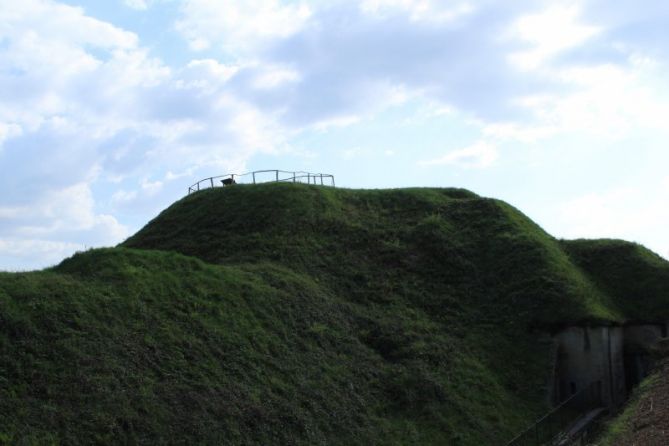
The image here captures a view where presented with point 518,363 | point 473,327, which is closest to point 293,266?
point 473,327

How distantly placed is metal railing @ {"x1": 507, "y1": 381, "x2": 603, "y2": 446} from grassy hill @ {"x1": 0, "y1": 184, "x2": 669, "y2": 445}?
2.31ft

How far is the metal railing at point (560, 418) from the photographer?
773 inches

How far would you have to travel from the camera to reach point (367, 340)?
22.8 m

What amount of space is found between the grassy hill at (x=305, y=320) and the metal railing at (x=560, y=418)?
70 centimetres

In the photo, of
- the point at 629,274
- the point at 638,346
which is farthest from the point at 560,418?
the point at 629,274

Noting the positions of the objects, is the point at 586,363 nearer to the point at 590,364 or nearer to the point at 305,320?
the point at 590,364

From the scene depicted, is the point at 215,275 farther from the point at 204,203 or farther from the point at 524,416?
the point at 204,203

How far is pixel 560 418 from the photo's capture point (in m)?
22.1

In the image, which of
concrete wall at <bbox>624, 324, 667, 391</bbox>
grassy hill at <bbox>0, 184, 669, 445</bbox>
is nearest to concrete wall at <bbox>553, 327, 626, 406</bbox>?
grassy hill at <bbox>0, 184, 669, 445</bbox>

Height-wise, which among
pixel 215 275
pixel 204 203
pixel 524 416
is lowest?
pixel 524 416

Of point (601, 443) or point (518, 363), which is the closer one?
point (601, 443)

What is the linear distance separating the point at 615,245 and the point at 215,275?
62.4 ft

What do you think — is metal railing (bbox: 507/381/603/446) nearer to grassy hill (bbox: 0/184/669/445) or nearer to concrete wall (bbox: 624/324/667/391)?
grassy hill (bbox: 0/184/669/445)

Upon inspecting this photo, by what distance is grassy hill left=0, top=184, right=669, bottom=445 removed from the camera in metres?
14.7
